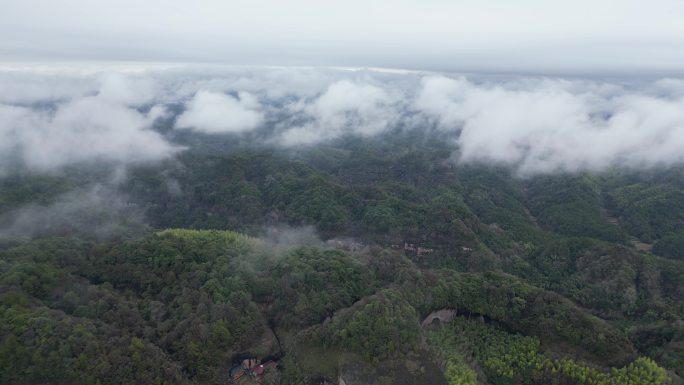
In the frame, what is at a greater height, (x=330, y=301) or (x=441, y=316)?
(x=330, y=301)

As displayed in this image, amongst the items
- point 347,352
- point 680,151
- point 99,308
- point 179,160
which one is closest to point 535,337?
point 347,352

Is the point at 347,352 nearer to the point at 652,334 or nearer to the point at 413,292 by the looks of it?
the point at 413,292

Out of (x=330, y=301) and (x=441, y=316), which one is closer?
(x=330, y=301)

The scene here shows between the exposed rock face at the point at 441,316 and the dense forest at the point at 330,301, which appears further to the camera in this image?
the exposed rock face at the point at 441,316

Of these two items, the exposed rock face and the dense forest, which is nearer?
the dense forest
